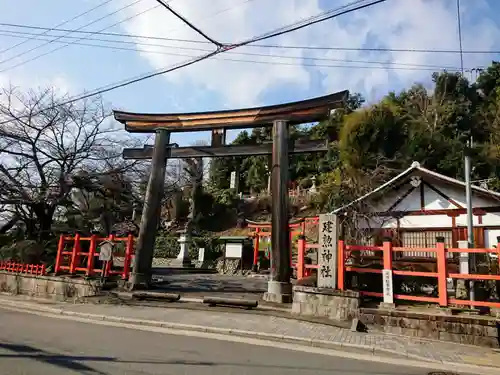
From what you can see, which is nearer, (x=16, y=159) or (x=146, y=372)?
(x=146, y=372)

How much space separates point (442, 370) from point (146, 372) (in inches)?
195

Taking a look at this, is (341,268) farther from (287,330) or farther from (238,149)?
(238,149)

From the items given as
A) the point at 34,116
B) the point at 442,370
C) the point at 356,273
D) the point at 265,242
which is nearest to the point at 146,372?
the point at 442,370

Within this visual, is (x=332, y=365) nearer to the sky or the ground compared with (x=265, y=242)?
nearer to the ground

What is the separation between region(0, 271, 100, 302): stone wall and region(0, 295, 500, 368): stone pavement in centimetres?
186

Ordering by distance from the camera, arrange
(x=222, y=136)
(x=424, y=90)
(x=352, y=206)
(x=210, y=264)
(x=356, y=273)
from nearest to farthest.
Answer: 1. (x=356, y=273)
2. (x=222, y=136)
3. (x=352, y=206)
4. (x=210, y=264)
5. (x=424, y=90)

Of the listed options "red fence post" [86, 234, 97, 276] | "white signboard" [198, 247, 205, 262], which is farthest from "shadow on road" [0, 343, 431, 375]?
"white signboard" [198, 247, 205, 262]

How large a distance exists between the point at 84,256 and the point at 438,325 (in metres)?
13.9

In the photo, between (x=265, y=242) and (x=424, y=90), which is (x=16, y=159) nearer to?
(x=265, y=242)

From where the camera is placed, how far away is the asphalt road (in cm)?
578

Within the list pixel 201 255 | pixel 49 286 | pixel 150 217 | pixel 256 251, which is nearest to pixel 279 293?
pixel 150 217

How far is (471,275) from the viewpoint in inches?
362

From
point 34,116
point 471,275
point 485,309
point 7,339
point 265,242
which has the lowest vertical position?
point 7,339

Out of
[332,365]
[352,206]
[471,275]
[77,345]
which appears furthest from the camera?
[352,206]
